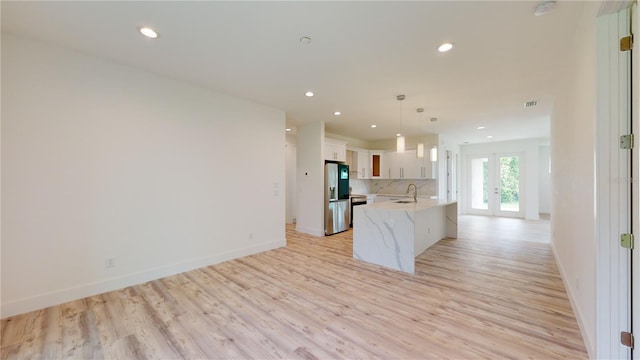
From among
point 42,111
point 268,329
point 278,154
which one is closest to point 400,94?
point 278,154

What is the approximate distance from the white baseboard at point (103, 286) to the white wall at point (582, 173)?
427cm

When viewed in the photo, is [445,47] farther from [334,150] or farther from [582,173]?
[334,150]

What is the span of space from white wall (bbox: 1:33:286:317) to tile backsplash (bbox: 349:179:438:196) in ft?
15.9

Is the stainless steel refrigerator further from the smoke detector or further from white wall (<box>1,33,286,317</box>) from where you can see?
the smoke detector

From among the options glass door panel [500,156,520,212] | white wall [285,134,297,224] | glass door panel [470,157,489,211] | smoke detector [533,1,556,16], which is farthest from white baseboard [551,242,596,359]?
glass door panel [470,157,489,211]

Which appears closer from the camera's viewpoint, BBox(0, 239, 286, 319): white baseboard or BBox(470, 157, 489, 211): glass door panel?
BBox(0, 239, 286, 319): white baseboard

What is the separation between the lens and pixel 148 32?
2.48 metres

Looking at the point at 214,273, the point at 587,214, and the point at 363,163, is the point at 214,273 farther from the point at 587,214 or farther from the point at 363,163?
the point at 363,163

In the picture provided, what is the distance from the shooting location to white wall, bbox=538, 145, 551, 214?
8.95 meters

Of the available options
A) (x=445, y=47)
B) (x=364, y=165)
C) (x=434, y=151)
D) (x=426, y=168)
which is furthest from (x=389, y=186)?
(x=445, y=47)

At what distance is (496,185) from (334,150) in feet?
21.6

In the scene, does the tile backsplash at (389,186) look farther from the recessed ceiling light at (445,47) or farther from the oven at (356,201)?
the recessed ceiling light at (445,47)

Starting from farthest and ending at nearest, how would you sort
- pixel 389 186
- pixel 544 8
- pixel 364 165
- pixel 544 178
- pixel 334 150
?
pixel 544 178
pixel 389 186
pixel 364 165
pixel 334 150
pixel 544 8

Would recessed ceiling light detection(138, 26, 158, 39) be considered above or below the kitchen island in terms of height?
above
